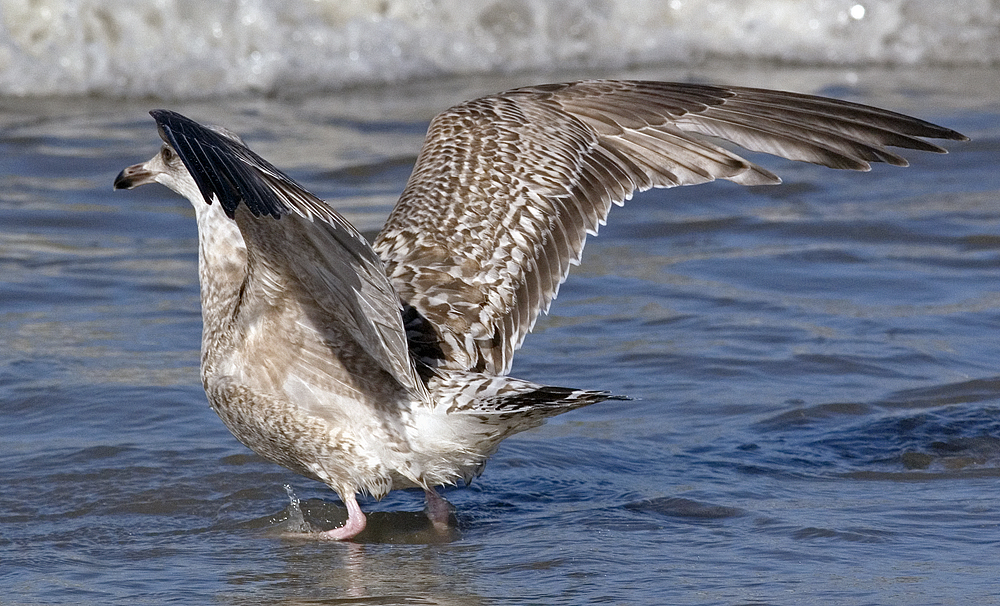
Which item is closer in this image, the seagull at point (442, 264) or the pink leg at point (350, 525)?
the seagull at point (442, 264)

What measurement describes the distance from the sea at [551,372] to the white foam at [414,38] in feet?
0.12

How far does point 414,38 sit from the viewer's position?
41.2 feet

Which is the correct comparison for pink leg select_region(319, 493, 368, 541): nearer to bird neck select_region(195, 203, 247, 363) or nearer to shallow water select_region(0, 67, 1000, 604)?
shallow water select_region(0, 67, 1000, 604)

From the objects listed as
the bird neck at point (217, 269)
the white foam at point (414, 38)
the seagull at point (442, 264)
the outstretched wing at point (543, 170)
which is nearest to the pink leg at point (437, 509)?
the seagull at point (442, 264)

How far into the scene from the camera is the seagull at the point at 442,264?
4113 mm

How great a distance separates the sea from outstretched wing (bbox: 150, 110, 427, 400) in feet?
2.17

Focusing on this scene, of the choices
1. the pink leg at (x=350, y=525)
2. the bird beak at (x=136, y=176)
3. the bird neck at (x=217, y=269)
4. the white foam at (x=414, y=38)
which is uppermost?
the white foam at (x=414, y=38)

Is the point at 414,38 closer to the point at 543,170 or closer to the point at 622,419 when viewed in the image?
the point at 622,419

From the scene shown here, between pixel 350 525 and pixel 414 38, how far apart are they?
852 cm

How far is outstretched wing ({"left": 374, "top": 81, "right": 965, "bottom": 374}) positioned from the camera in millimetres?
4789

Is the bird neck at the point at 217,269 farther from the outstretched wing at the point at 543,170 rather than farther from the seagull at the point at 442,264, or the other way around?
the outstretched wing at the point at 543,170

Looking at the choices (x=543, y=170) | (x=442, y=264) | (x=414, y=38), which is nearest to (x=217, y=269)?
(x=442, y=264)

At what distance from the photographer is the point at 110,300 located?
265 inches

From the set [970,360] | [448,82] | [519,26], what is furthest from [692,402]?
[519,26]
